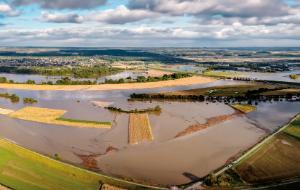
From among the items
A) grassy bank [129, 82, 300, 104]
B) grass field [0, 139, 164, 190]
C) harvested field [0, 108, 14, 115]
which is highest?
grassy bank [129, 82, 300, 104]

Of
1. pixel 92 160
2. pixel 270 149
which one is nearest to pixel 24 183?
pixel 92 160

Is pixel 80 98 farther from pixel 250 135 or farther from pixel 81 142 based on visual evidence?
pixel 250 135

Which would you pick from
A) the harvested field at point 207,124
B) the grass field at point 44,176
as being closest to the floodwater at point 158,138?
the harvested field at point 207,124

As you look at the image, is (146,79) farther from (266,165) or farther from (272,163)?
(266,165)

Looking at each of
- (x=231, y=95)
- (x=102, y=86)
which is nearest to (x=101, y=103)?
(x=102, y=86)

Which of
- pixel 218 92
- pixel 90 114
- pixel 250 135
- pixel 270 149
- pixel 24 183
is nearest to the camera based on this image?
pixel 24 183

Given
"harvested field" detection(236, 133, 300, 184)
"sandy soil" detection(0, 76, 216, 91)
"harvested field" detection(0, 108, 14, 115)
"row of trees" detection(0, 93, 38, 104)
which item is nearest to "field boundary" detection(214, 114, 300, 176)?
"harvested field" detection(236, 133, 300, 184)

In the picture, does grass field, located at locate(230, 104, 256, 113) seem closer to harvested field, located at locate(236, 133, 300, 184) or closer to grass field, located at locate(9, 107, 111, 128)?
harvested field, located at locate(236, 133, 300, 184)
